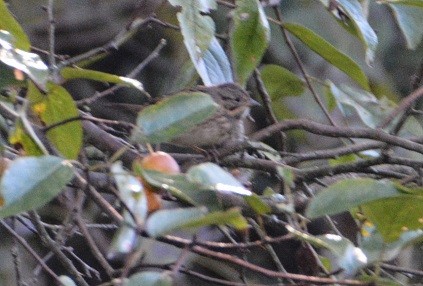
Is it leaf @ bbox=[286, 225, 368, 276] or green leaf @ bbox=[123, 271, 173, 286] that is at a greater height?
green leaf @ bbox=[123, 271, 173, 286]

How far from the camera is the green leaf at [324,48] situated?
2.18 m

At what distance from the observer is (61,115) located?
5.20 ft

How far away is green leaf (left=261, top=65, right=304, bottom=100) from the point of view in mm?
2451

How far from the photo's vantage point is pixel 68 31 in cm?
420

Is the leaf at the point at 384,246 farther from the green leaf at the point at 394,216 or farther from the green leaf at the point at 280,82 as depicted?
the green leaf at the point at 280,82

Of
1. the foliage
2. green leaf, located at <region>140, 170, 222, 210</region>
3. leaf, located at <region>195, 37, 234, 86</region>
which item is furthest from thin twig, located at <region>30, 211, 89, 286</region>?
green leaf, located at <region>140, 170, 222, 210</region>

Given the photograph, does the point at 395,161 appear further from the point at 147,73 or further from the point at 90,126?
the point at 147,73

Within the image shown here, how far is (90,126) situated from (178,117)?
2.05ft

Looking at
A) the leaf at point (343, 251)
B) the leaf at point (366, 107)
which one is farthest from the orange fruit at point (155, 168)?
the leaf at point (366, 107)

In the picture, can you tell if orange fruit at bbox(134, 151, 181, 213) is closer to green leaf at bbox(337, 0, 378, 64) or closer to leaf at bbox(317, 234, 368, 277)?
leaf at bbox(317, 234, 368, 277)

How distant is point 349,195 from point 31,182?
45 centimetres

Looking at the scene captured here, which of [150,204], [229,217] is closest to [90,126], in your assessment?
[150,204]

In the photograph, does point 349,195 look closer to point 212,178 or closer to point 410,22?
point 212,178

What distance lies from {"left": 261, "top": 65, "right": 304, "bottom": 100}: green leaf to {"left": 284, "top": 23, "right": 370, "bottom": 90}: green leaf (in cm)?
22
